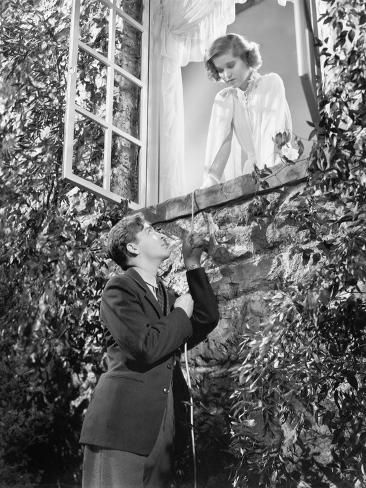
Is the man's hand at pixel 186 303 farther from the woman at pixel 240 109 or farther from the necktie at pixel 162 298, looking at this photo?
the woman at pixel 240 109

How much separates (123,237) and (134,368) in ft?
1.90

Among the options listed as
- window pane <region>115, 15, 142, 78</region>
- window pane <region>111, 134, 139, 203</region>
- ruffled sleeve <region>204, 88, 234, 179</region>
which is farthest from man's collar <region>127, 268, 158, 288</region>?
window pane <region>115, 15, 142, 78</region>

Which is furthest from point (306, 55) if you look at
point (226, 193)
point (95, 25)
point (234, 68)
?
point (95, 25)

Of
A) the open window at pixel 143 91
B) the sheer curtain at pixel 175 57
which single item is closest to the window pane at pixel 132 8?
the open window at pixel 143 91

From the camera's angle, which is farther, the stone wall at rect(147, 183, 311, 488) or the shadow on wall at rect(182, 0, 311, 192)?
the shadow on wall at rect(182, 0, 311, 192)

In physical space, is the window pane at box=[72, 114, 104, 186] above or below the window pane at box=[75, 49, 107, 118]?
below

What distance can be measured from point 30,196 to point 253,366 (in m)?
2.43

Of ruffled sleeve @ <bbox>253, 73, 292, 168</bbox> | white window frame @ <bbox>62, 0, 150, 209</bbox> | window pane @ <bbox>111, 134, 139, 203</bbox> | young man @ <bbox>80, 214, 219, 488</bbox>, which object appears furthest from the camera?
window pane @ <bbox>111, 134, 139, 203</bbox>

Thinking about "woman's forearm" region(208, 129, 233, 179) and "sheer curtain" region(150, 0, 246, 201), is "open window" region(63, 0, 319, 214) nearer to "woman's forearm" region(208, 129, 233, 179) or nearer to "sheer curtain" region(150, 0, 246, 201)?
"sheer curtain" region(150, 0, 246, 201)

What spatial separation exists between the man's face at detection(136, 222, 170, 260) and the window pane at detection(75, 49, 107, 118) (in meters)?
1.74

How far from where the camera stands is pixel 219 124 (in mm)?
4504

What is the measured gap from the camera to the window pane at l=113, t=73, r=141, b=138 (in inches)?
190

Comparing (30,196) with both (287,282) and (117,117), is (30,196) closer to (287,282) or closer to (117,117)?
(117,117)

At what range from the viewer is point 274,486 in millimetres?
2961
